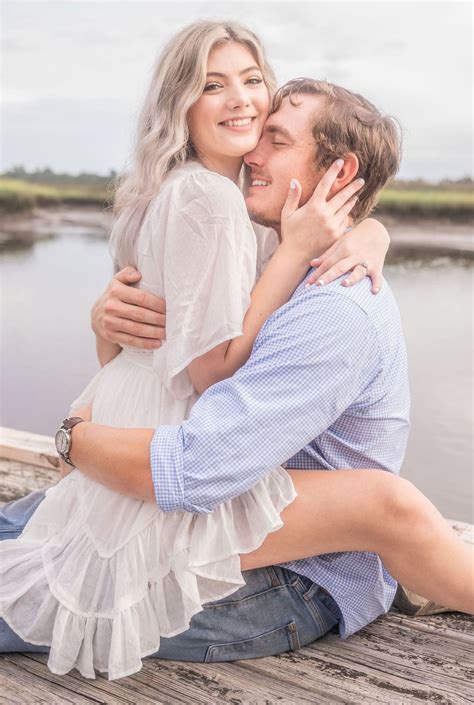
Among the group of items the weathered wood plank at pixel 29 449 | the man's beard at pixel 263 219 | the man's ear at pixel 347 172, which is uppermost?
the man's ear at pixel 347 172

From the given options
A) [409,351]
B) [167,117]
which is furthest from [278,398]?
[409,351]

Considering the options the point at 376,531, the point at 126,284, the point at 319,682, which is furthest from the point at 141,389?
the point at 319,682

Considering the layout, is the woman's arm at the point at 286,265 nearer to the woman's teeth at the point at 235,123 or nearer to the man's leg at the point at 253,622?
the woman's teeth at the point at 235,123

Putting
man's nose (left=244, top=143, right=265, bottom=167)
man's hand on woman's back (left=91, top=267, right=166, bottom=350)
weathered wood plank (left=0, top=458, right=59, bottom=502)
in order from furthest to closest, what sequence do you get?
1. weathered wood plank (left=0, top=458, right=59, bottom=502)
2. man's nose (left=244, top=143, right=265, bottom=167)
3. man's hand on woman's back (left=91, top=267, right=166, bottom=350)

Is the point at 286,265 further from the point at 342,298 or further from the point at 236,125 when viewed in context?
the point at 236,125

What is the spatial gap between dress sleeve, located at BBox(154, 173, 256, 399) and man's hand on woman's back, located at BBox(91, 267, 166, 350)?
137 mm

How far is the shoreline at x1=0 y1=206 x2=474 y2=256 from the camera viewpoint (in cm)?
948

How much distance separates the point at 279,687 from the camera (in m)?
1.87

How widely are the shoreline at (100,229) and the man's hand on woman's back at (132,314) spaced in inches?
127

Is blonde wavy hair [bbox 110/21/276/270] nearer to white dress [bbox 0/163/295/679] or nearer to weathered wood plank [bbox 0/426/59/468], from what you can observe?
white dress [bbox 0/163/295/679]

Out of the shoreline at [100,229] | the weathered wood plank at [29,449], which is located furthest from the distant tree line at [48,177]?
the weathered wood plank at [29,449]

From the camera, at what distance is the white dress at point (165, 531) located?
1.82 metres

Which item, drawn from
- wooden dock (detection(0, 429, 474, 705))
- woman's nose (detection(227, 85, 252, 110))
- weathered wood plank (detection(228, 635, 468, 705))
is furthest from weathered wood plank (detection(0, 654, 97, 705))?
woman's nose (detection(227, 85, 252, 110))

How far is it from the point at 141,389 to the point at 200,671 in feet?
2.20
